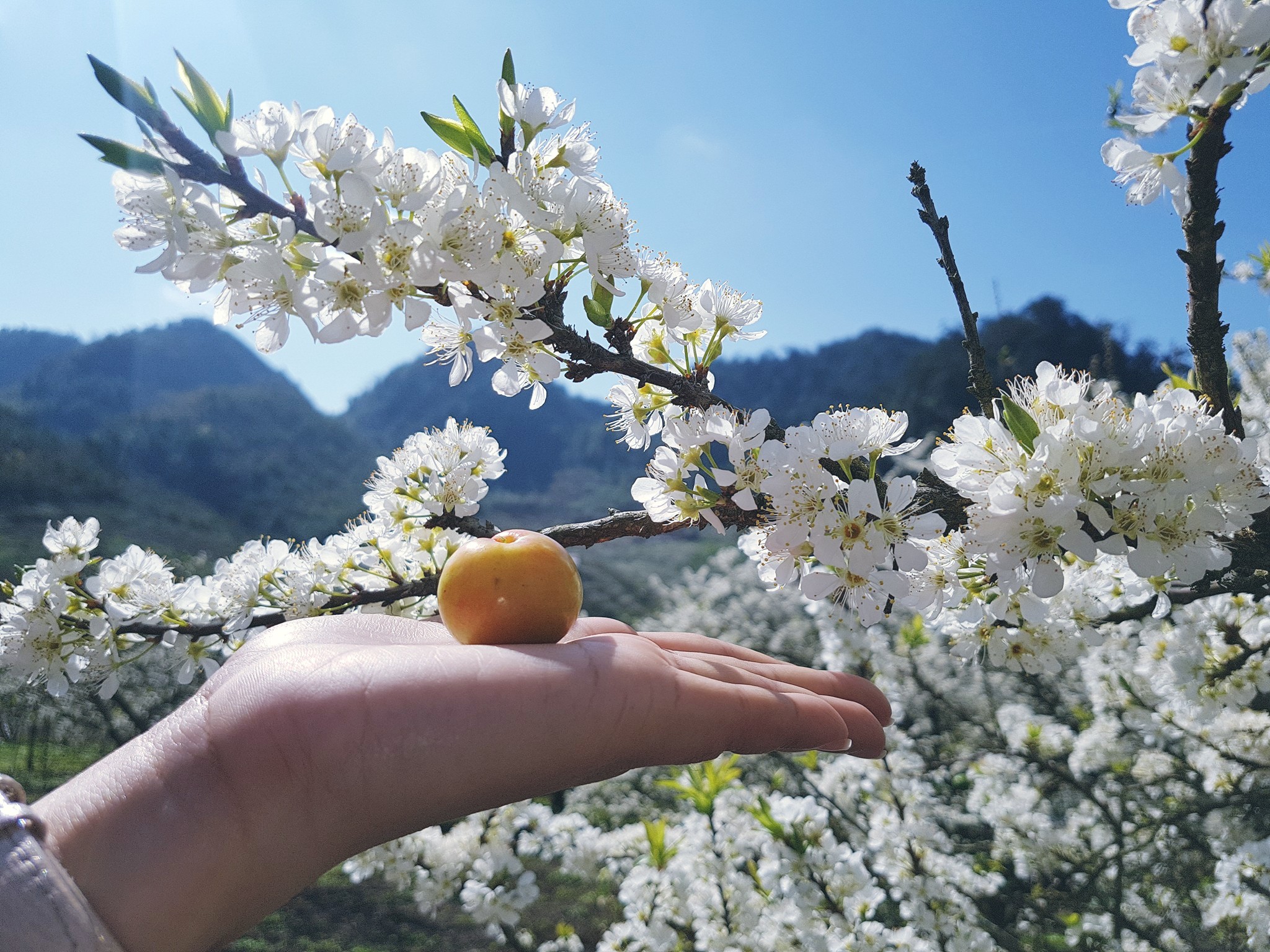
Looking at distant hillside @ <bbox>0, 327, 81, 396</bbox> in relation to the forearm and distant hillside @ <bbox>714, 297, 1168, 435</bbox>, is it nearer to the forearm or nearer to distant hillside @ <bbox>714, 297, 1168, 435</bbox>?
distant hillside @ <bbox>714, 297, 1168, 435</bbox>

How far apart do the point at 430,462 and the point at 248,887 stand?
1179 millimetres

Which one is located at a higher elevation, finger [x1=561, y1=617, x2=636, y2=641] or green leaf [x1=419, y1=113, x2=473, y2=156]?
green leaf [x1=419, y1=113, x2=473, y2=156]

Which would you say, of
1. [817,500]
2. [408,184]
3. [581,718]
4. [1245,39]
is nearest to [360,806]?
[581,718]

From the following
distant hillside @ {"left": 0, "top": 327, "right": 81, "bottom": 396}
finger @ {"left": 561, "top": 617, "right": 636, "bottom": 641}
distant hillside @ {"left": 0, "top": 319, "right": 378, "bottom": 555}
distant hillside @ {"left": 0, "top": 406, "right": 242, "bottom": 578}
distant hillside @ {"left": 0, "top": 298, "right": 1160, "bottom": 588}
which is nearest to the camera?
finger @ {"left": 561, "top": 617, "right": 636, "bottom": 641}

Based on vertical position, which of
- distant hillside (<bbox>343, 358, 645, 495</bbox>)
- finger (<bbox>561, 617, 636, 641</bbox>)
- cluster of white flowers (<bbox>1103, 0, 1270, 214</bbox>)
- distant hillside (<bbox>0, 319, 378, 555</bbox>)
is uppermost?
distant hillside (<bbox>343, 358, 645, 495</bbox>)

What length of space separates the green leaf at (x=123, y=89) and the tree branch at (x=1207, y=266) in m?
1.73

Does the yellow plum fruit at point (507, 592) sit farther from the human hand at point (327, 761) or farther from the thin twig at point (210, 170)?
the thin twig at point (210, 170)

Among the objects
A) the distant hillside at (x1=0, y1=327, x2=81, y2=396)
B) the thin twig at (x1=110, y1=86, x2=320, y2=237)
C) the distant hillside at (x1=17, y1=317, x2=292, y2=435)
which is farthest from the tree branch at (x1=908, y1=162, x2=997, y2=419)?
the distant hillside at (x1=0, y1=327, x2=81, y2=396)

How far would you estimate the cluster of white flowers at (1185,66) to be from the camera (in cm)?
105

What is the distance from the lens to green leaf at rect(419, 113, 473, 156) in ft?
4.78

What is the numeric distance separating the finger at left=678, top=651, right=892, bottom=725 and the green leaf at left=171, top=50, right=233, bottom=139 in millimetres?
1525

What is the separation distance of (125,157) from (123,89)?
0.11 m

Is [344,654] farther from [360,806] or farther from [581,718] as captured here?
[581,718]

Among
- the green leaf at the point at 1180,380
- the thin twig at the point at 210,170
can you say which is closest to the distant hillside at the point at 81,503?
the thin twig at the point at 210,170
